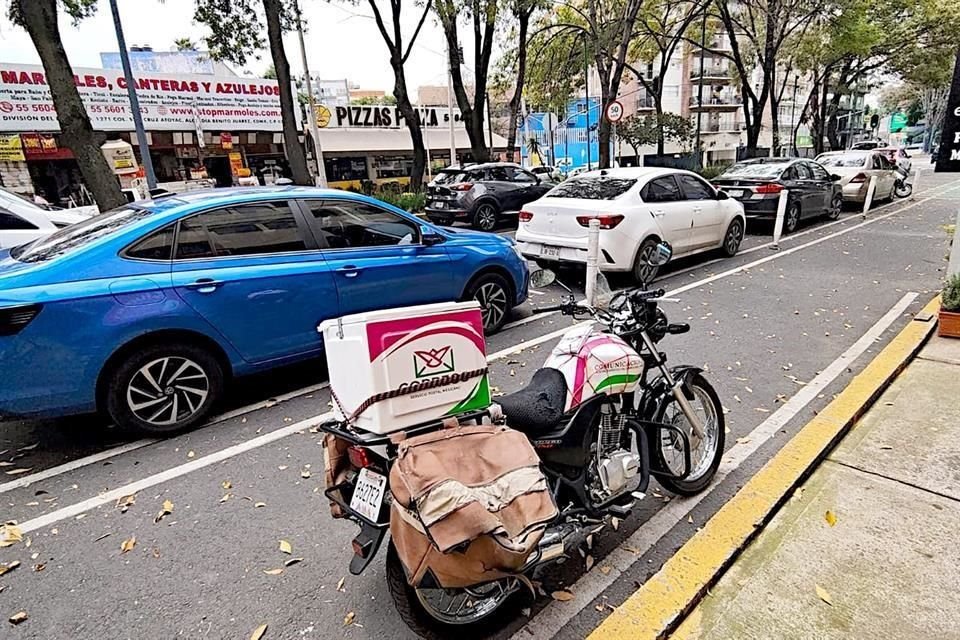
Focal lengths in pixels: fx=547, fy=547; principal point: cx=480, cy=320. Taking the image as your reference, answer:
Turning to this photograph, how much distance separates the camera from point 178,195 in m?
4.19

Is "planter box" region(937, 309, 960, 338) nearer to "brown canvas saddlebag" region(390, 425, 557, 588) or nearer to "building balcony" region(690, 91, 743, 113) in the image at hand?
"brown canvas saddlebag" region(390, 425, 557, 588)

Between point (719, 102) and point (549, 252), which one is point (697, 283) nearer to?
point (549, 252)

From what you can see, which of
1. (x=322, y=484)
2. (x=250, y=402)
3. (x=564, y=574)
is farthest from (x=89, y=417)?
(x=564, y=574)

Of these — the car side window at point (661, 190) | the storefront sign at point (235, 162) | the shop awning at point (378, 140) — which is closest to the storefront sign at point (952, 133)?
the car side window at point (661, 190)

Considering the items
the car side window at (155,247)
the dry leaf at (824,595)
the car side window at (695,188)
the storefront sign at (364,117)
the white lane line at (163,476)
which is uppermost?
the storefront sign at (364,117)

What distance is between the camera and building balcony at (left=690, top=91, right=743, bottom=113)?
43688 millimetres

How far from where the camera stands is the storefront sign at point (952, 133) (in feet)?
16.5

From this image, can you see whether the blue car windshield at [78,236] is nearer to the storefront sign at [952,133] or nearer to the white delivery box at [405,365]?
the white delivery box at [405,365]

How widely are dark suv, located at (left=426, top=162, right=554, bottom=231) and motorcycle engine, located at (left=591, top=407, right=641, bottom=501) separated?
10.1 meters

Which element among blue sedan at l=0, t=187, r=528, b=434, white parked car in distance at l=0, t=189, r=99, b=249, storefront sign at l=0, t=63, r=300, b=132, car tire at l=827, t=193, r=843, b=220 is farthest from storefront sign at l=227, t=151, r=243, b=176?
car tire at l=827, t=193, r=843, b=220

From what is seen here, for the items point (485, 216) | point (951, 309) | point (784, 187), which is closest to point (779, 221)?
point (784, 187)

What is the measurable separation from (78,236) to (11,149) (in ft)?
52.0

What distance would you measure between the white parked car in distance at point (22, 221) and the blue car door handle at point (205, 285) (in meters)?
4.20

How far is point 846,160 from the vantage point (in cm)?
1411
